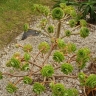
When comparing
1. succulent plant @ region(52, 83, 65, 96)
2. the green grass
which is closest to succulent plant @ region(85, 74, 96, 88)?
succulent plant @ region(52, 83, 65, 96)

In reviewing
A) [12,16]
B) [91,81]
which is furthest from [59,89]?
[12,16]

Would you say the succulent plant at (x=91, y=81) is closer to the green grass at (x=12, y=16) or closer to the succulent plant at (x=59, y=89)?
the succulent plant at (x=59, y=89)

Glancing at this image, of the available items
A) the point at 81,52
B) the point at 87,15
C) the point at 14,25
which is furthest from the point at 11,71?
the point at 87,15

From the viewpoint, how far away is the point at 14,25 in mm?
6625

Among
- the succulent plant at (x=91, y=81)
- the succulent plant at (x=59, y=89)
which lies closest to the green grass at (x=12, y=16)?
the succulent plant at (x=59, y=89)

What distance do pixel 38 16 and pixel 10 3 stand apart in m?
0.89

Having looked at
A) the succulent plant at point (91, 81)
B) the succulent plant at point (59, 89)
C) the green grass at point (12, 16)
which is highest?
the green grass at point (12, 16)

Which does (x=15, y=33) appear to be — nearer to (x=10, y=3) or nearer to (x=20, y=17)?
(x=20, y=17)

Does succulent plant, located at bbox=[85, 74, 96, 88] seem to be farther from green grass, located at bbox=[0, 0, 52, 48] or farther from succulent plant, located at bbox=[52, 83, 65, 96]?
green grass, located at bbox=[0, 0, 52, 48]

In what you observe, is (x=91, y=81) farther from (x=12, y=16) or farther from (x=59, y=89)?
(x=12, y=16)

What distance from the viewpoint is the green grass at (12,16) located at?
6264mm

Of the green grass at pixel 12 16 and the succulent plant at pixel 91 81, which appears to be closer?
the succulent plant at pixel 91 81

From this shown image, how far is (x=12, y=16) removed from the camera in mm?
6949

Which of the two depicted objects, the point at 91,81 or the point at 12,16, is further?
the point at 12,16
